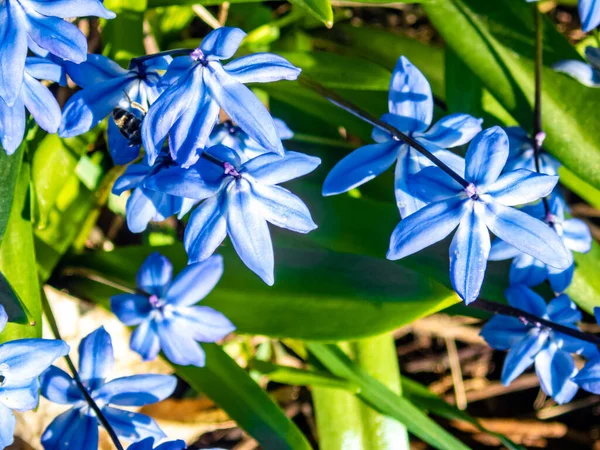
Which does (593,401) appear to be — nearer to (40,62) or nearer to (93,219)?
(93,219)

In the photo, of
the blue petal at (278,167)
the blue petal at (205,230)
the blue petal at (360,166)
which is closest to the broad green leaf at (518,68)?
the blue petal at (360,166)

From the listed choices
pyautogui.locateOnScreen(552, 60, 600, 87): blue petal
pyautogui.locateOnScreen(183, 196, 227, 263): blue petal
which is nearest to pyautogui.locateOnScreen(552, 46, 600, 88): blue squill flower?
pyautogui.locateOnScreen(552, 60, 600, 87): blue petal

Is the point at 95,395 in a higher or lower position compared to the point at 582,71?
lower

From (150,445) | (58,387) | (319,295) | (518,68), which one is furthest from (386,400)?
(518,68)

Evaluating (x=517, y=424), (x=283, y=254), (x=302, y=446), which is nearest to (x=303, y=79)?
(x=283, y=254)

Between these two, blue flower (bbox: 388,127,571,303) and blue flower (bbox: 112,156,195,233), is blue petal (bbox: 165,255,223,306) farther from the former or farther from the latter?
blue flower (bbox: 388,127,571,303)

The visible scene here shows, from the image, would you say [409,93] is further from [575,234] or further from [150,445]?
[150,445]
